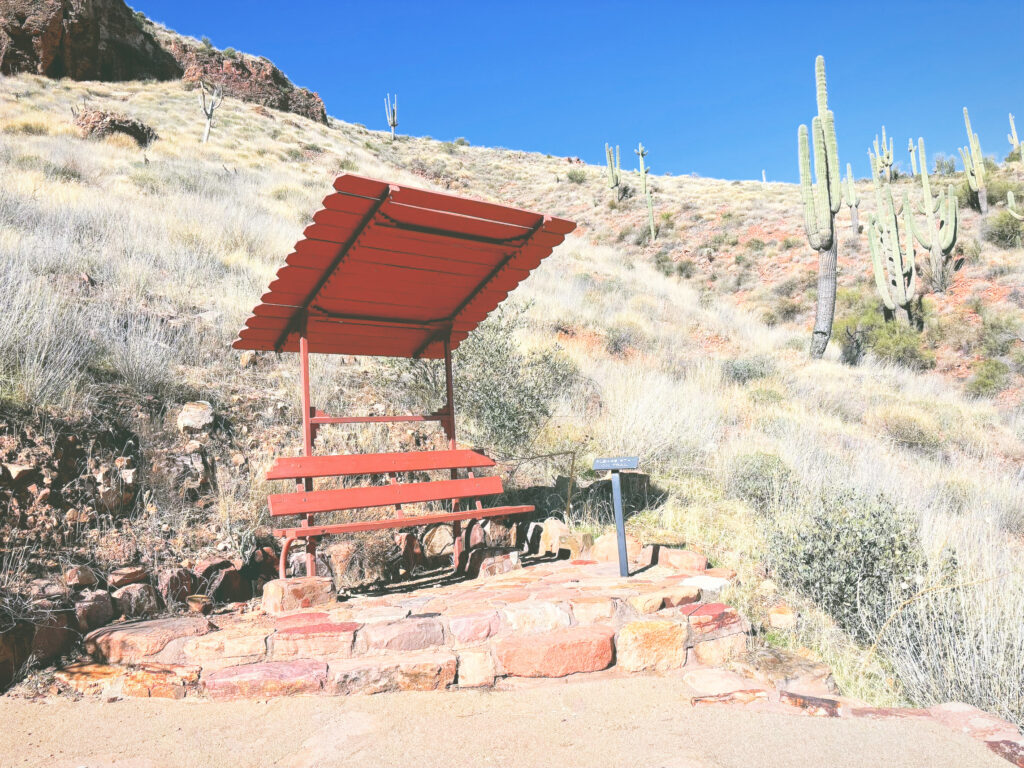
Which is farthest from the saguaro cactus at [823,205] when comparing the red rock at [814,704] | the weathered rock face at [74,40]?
the weathered rock face at [74,40]

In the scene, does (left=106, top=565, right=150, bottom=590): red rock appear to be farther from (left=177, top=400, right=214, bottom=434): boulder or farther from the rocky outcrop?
the rocky outcrop

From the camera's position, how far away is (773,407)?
403 inches

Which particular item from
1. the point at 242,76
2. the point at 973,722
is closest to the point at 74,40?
the point at 242,76

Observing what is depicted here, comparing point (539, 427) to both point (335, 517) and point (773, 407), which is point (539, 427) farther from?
point (773, 407)

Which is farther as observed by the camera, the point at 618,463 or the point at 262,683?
the point at 618,463

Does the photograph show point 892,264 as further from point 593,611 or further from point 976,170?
point 593,611

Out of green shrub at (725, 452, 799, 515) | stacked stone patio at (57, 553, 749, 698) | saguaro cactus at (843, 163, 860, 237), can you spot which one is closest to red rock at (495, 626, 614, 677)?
stacked stone patio at (57, 553, 749, 698)

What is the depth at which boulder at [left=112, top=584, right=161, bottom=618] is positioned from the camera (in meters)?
3.90

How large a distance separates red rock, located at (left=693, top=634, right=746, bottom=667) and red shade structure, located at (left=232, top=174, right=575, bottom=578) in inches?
68.9

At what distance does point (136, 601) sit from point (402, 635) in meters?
1.75

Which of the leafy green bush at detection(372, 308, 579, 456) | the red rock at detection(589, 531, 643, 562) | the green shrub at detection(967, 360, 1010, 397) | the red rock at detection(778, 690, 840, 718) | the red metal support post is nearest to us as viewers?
the red rock at detection(778, 690, 840, 718)

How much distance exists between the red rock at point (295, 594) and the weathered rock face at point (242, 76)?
34.2 m

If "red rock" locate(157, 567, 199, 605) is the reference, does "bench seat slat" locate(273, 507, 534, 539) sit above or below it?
above

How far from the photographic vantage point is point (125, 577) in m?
4.05
